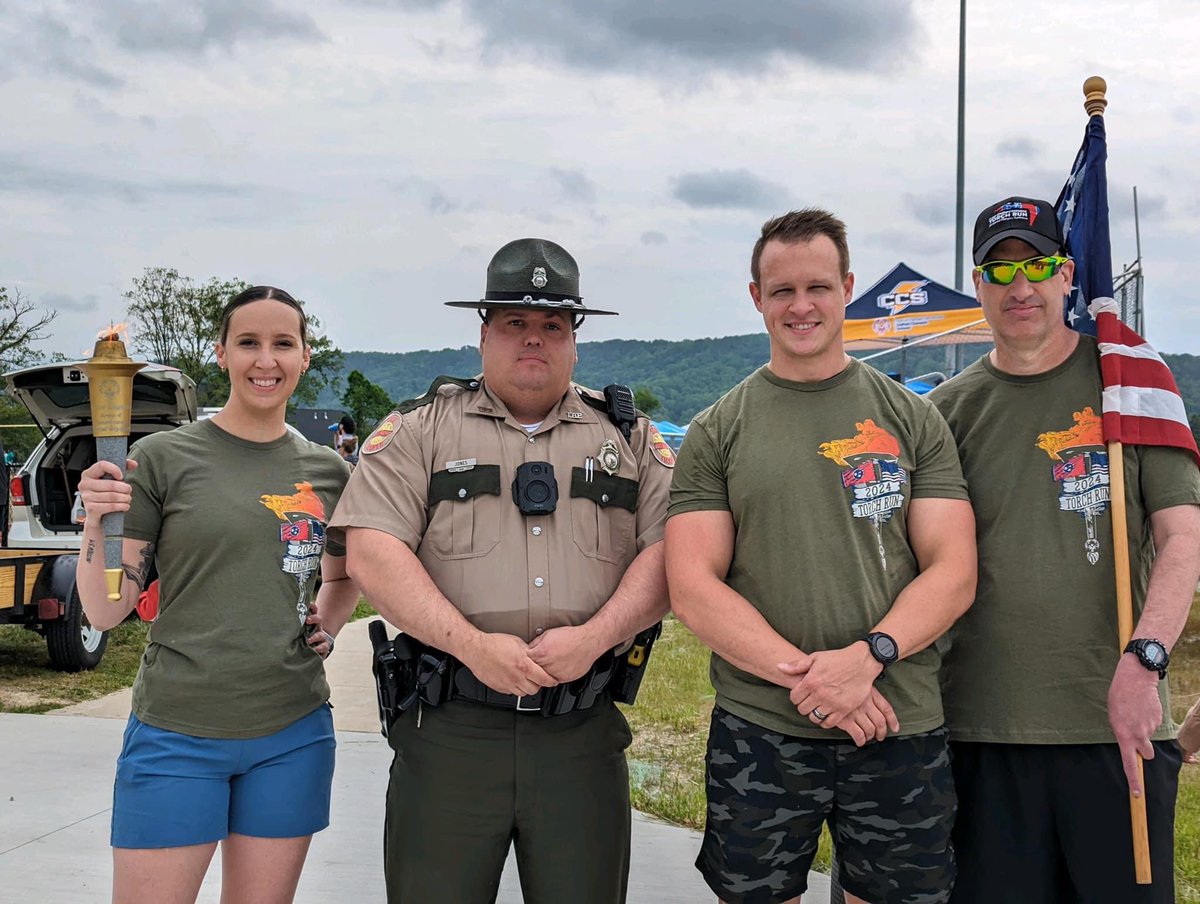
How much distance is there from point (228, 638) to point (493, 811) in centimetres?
79

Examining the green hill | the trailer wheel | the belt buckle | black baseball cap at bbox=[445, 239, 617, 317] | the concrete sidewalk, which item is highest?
the green hill

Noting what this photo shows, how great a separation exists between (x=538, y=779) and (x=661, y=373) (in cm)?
12040

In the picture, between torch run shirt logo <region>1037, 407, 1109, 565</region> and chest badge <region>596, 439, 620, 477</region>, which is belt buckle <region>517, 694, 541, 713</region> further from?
torch run shirt logo <region>1037, 407, 1109, 565</region>

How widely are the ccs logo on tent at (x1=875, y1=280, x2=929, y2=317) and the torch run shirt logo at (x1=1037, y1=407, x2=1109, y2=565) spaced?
1442cm

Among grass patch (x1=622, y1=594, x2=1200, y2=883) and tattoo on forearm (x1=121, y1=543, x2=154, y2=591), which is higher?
tattoo on forearm (x1=121, y1=543, x2=154, y2=591)

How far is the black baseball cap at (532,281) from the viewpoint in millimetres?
2686

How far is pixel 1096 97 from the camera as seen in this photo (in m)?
2.84

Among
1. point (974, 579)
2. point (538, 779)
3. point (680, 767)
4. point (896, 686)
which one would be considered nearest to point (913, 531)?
point (974, 579)

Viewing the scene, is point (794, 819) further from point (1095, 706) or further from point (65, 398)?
point (65, 398)

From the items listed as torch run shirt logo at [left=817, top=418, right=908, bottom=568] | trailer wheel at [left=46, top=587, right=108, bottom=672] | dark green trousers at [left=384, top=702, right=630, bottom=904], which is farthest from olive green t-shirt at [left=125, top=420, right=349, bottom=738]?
trailer wheel at [left=46, top=587, right=108, bottom=672]

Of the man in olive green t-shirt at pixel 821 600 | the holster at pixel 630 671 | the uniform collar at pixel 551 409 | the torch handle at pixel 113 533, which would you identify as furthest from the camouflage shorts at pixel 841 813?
the torch handle at pixel 113 533

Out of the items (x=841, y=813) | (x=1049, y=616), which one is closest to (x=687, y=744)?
(x=841, y=813)

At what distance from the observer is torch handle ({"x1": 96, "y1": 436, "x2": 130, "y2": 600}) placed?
239cm

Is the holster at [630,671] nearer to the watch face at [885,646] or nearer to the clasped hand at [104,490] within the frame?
the watch face at [885,646]
